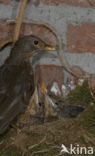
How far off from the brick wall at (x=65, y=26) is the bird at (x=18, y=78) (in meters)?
0.05

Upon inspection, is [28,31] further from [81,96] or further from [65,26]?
[81,96]

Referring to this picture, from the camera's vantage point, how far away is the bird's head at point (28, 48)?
3486 mm

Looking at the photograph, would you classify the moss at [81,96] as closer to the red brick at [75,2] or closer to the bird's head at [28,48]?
the bird's head at [28,48]

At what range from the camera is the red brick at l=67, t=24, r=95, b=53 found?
138 inches

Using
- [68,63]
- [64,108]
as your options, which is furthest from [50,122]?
[68,63]

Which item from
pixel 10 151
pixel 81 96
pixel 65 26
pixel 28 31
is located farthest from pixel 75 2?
pixel 10 151

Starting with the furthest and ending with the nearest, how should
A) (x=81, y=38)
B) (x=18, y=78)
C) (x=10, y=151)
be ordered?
(x=81, y=38), (x=18, y=78), (x=10, y=151)

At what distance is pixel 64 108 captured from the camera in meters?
3.38

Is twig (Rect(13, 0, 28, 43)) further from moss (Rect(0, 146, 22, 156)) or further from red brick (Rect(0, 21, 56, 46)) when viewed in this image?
moss (Rect(0, 146, 22, 156))

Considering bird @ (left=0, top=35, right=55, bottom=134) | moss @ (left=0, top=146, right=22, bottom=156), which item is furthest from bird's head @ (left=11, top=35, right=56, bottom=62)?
moss @ (left=0, top=146, right=22, bottom=156)

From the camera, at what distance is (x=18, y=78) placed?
3.42 m

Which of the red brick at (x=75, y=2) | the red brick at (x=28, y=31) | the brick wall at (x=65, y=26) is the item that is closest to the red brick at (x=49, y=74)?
the brick wall at (x=65, y=26)

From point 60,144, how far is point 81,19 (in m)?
0.60

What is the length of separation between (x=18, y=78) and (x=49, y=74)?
0.17 m
